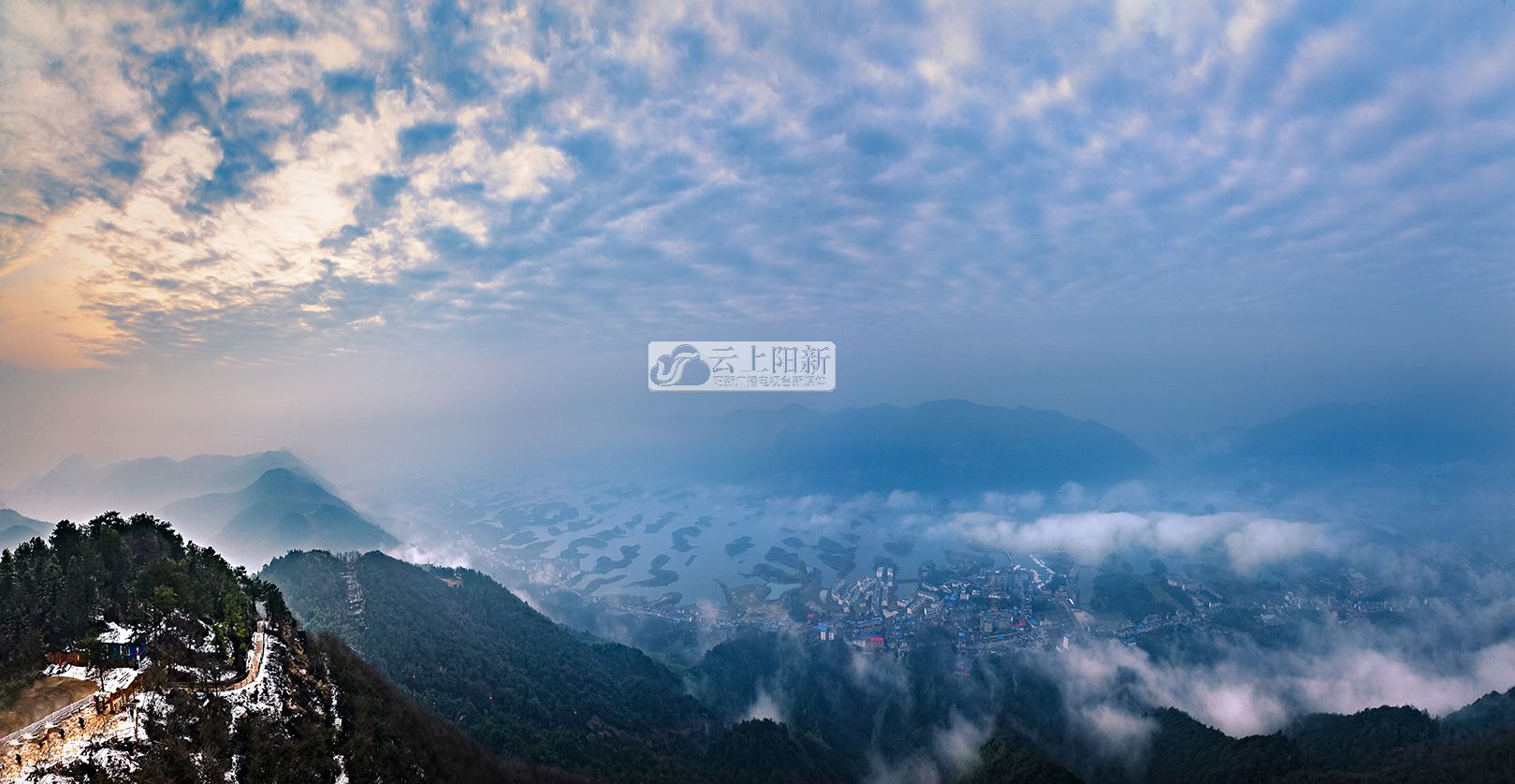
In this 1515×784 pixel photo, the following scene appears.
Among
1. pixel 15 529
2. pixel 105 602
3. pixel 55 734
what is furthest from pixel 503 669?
pixel 15 529

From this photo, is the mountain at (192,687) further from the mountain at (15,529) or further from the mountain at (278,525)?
the mountain at (278,525)

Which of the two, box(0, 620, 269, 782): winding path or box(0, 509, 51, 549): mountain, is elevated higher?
box(0, 620, 269, 782): winding path

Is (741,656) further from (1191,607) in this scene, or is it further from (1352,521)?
(1352,521)

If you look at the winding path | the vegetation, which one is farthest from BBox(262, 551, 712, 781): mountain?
the winding path

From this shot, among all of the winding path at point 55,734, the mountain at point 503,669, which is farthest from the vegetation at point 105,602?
the mountain at point 503,669

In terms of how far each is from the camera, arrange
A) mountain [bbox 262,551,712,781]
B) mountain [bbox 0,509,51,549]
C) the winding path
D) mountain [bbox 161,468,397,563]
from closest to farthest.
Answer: the winding path → mountain [bbox 262,551,712,781] → mountain [bbox 0,509,51,549] → mountain [bbox 161,468,397,563]

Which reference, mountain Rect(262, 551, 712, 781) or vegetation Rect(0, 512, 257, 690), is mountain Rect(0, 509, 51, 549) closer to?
mountain Rect(262, 551, 712, 781)
